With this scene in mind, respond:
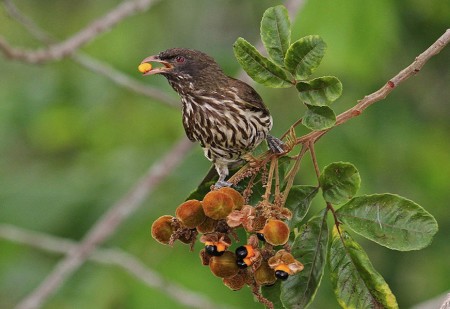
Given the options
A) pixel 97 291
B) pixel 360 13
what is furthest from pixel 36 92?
pixel 360 13

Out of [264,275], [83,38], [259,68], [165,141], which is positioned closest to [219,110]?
[259,68]

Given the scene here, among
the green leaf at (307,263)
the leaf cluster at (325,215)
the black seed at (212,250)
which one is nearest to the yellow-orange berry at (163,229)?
the black seed at (212,250)

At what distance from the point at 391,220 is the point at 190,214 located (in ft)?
1.92

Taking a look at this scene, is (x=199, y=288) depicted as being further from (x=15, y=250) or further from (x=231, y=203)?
(x=231, y=203)

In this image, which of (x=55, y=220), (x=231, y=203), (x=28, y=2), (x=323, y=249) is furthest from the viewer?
(x=28, y=2)

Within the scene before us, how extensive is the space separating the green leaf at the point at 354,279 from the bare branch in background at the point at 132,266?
235 cm

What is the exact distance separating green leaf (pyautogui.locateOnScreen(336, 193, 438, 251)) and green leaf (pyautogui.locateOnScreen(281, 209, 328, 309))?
0.08m

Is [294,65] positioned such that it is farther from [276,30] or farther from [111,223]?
[111,223]

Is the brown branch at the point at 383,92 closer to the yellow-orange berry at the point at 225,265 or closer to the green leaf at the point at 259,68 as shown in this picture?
the green leaf at the point at 259,68

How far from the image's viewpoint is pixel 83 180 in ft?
20.3

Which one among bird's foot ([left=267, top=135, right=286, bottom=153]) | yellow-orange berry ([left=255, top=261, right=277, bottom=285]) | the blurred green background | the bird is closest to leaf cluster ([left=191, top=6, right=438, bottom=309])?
bird's foot ([left=267, top=135, right=286, bottom=153])

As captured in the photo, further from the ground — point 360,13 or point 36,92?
point 36,92

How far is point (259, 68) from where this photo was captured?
233 centimetres

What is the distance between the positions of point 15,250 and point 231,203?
430cm
